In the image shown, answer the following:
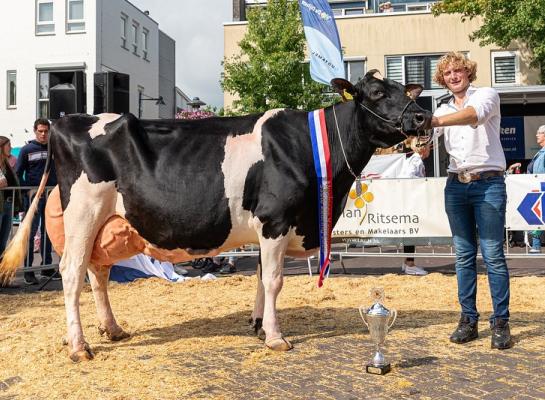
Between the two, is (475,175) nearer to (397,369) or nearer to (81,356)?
(397,369)

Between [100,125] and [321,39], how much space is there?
1198cm

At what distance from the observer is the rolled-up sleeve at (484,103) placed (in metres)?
4.34

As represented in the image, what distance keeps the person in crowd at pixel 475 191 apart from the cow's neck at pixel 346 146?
23.6 inches

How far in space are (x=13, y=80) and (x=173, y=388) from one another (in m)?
31.2

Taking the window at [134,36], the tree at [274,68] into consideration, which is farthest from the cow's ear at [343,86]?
the window at [134,36]

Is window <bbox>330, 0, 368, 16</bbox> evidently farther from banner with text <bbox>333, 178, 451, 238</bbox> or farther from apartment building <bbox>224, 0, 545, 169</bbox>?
banner with text <bbox>333, 178, 451, 238</bbox>

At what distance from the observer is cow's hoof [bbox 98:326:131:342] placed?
5.03 meters

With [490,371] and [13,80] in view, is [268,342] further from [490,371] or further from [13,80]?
[13,80]

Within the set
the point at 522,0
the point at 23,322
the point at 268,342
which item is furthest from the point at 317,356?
the point at 522,0

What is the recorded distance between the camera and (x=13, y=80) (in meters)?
31.2

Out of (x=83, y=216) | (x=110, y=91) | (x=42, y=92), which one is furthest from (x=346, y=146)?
(x=42, y=92)

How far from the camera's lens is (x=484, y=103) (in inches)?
173

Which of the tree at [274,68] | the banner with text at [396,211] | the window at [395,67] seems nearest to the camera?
the banner with text at [396,211]

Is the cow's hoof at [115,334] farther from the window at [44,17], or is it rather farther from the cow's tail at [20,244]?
the window at [44,17]
